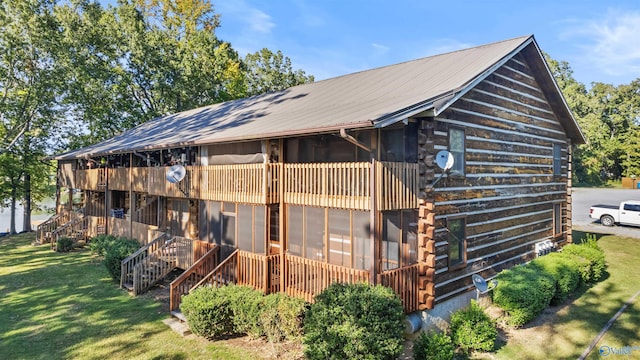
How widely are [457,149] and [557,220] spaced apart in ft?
28.1

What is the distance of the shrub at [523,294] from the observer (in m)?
9.70

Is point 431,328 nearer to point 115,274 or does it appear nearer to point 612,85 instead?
point 115,274

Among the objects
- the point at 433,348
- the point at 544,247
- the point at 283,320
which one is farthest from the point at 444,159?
the point at 544,247

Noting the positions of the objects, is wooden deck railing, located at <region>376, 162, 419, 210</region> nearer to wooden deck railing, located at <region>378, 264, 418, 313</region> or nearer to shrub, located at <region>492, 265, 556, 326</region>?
wooden deck railing, located at <region>378, 264, 418, 313</region>

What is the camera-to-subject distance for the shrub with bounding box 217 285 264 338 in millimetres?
9016

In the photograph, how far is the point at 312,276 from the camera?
9609mm

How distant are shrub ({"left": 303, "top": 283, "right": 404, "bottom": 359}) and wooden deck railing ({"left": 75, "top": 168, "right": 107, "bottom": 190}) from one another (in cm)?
1709

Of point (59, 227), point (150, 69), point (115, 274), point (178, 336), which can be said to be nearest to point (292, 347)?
point (178, 336)

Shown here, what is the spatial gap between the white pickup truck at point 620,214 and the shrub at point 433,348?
70.7 ft

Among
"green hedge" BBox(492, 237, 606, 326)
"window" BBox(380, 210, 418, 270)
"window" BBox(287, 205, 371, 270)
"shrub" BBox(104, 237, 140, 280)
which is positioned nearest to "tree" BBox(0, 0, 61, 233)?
"shrub" BBox(104, 237, 140, 280)

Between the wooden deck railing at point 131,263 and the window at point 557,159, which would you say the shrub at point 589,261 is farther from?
the wooden deck railing at point 131,263

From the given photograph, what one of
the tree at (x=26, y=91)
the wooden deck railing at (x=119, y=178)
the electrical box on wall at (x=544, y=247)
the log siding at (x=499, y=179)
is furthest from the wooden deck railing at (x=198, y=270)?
the tree at (x=26, y=91)

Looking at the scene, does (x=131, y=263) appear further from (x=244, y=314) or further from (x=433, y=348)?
(x=433, y=348)

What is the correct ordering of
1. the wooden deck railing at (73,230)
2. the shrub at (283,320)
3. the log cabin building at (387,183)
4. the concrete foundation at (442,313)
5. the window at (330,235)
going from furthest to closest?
the wooden deck railing at (73,230), the window at (330,235), the concrete foundation at (442,313), the log cabin building at (387,183), the shrub at (283,320)
